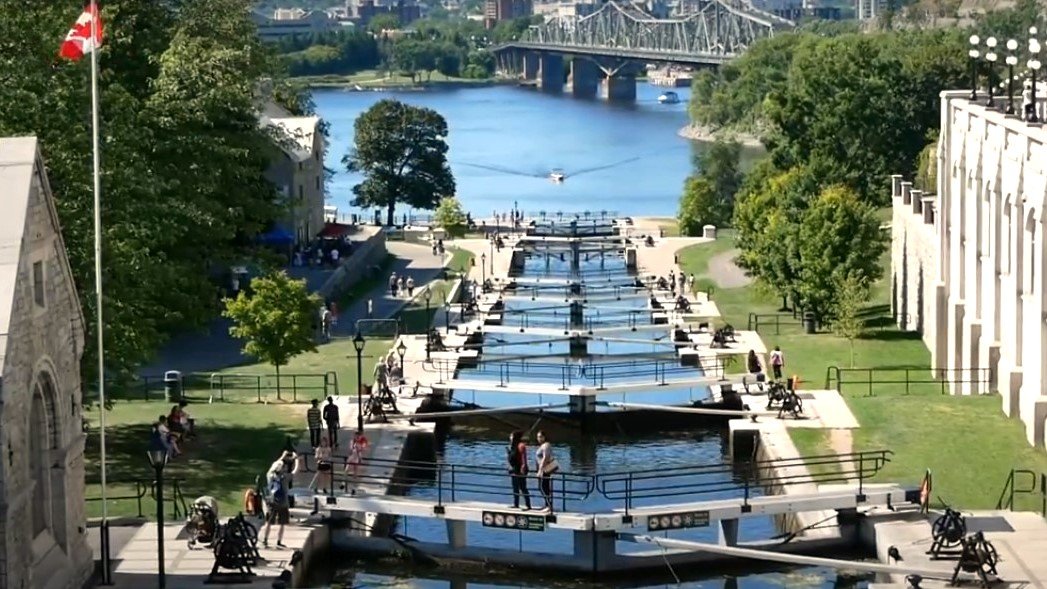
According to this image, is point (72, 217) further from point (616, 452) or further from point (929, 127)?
point (929, 127)

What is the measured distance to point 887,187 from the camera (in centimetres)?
9306

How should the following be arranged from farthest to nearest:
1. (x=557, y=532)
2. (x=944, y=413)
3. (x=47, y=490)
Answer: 1. (x=944, y=413)
2. (x=557, y=532)
3. (x=47, y=490)

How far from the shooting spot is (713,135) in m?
169

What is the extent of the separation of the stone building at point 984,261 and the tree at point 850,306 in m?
1.62

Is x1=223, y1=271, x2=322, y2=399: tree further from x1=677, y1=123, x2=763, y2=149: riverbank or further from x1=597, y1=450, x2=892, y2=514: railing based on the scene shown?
x1=677, y1=123, x2=763, y2=149: riverbank

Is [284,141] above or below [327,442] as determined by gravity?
above

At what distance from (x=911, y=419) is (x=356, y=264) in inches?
1447

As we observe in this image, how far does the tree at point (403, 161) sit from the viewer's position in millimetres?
106562

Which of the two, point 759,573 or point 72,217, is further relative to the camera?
point 72,217

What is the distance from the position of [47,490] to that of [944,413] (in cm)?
2267

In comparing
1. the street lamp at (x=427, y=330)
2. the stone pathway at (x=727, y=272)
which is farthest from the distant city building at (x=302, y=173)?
the stone pathway at (x=727, y=272)

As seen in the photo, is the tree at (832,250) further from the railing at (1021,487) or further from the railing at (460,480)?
the railing at (1021,487)

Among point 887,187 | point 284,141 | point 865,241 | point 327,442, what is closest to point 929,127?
point 887,187

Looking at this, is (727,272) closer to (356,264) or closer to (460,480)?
(356,264)
